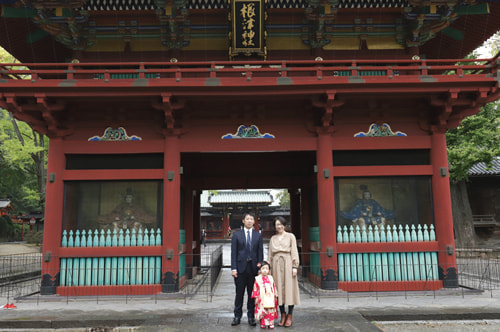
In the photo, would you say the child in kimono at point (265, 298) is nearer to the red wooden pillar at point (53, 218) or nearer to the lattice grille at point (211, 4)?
the red wooden pillar at point (53, 218)

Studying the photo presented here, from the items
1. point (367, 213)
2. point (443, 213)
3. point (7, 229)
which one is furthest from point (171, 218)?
point (7, 229)

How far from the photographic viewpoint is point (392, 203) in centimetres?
1179

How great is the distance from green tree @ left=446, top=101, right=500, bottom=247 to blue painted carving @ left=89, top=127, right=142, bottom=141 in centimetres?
1888

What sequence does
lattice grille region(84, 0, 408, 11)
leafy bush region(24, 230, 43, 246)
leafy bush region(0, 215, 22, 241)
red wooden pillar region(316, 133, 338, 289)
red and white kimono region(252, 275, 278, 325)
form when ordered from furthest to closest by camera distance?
leafy bush region(0, 215, 22, 241) < leafy bush region(24, 230, 43, 246) < lattice grille region(84, 0, 408, 11) < red wooden pillar region(316, 133, 338, 289) < red and white kimono region(252, 275, 278, 325)

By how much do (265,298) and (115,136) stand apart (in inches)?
291

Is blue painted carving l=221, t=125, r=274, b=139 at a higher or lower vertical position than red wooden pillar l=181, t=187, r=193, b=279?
higher

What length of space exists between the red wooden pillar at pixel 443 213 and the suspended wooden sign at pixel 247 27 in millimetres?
6276

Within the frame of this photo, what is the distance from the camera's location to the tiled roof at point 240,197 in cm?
4344

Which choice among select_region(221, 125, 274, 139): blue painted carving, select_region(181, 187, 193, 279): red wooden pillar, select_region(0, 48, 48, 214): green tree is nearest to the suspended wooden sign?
select_region(221, 125, 274, 139): blue painted carving

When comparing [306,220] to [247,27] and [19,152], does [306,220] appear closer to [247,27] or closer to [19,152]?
[247,27]

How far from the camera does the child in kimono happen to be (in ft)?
22.5

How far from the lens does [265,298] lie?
6.84 m

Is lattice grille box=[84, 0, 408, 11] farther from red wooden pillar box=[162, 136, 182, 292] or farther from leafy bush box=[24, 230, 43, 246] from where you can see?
leafy bush box=[24, 230, 43, 246]

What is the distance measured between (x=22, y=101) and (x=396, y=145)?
11417 mm
